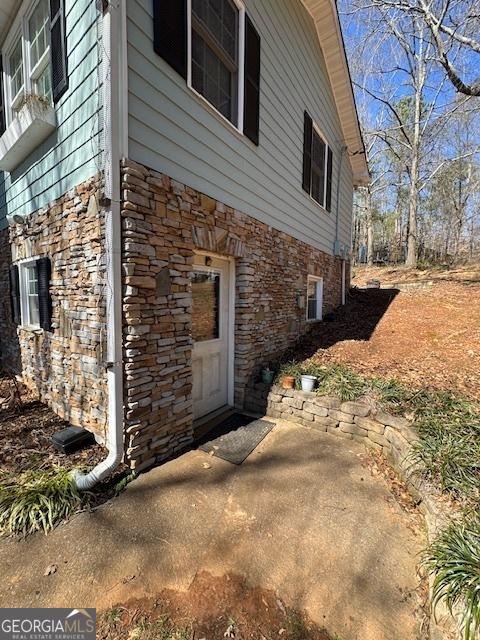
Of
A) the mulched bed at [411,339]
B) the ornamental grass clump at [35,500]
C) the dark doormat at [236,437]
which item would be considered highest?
the mulched bed at [411,339]

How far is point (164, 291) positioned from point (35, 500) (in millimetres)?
2162

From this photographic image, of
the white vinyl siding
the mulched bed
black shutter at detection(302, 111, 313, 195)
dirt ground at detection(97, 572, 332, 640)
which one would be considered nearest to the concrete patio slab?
dirt ground at detection(97, 572, 332, 640)

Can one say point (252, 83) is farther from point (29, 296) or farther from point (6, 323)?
point (6, 323)

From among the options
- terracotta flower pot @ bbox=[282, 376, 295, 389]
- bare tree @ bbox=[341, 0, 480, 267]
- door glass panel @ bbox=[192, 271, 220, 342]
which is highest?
bare tree @ bbox=[341, 0, 480, 267]

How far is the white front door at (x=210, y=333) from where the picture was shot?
4.01 metres

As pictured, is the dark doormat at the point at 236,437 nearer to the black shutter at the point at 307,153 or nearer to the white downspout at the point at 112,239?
the white downspout at the point at 112,239

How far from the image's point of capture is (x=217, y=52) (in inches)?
148

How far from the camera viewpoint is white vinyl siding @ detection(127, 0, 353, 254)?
2.76 m

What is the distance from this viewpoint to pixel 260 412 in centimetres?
467

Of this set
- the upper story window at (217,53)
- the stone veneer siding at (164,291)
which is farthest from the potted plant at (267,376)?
the upper story window at (217,53)

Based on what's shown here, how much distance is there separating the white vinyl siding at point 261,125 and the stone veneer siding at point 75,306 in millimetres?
878

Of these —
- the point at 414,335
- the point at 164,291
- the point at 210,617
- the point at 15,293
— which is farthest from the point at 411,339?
the point at 15,293

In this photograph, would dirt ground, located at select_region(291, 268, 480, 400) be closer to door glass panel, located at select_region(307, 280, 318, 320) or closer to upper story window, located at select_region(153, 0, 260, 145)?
door glass panel, located at select_region(307, 280, 318, 320)

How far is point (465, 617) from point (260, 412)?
3.24 meters
